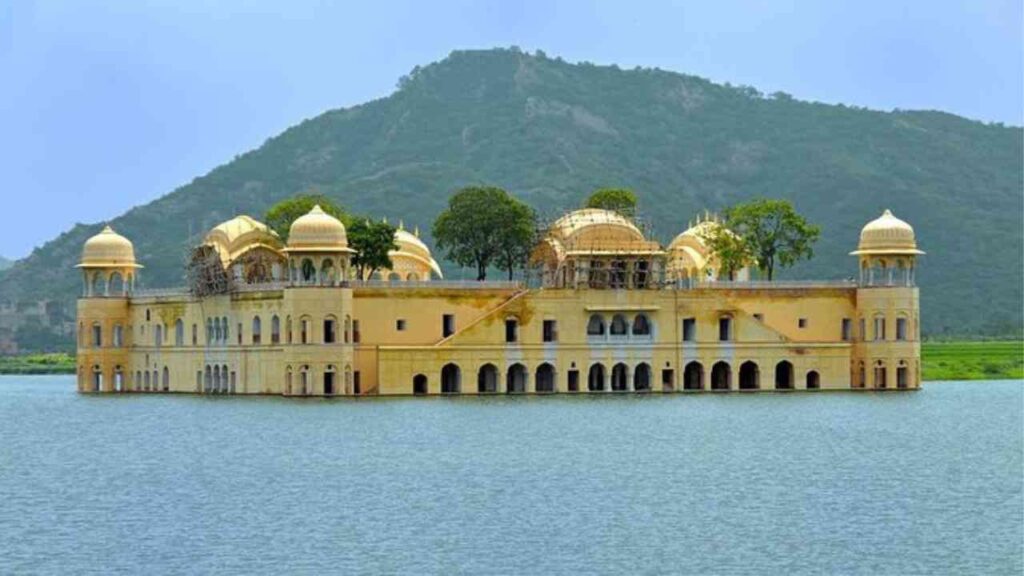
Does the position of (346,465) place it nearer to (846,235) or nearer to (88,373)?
(88,373)

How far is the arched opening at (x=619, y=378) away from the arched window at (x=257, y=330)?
43.7ft

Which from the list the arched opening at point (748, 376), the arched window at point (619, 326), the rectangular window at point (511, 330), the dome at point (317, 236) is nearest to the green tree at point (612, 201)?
the arched opening at point (748, 376)

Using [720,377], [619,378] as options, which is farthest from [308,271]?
[720,377]

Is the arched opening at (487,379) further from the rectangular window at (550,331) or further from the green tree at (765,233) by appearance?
the green tree at (765,233)

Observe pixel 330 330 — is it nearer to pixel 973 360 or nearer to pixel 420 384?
pixel 420 384

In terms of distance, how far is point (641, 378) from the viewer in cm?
9038

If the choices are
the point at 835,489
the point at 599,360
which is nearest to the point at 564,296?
the point at 599,360

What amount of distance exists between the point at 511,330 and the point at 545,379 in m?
3.08

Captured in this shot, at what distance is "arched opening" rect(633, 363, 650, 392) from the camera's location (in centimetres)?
8994

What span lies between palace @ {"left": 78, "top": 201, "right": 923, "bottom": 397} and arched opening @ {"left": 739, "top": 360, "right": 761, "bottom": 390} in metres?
0.08

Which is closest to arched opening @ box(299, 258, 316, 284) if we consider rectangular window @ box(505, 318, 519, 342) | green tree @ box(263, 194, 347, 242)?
green tree @ box(263, 194, 347, 242)

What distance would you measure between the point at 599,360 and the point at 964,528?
4544 centimetres

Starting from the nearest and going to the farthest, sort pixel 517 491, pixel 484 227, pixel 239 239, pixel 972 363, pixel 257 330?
pixel 517 491, pixel 257 330, pixel 239 239, pixel 484 227, pixel 972 363

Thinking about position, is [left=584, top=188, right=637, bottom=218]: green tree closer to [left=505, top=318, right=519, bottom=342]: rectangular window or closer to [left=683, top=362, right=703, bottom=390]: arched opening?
[left=683, top=362, right=703, bottom=390]: arched opening
